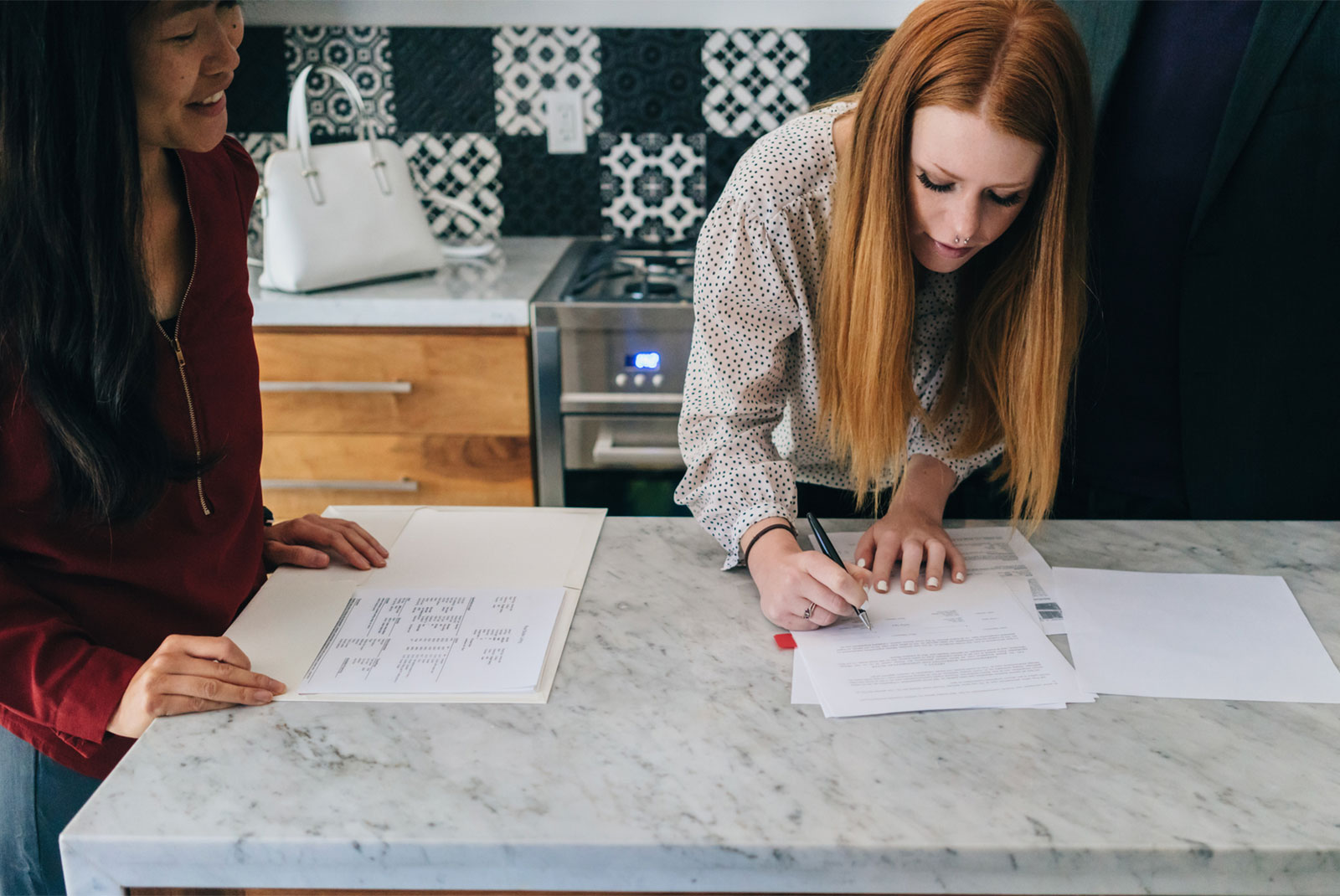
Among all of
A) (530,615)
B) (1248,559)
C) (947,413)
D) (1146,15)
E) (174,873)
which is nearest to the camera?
(174,873)

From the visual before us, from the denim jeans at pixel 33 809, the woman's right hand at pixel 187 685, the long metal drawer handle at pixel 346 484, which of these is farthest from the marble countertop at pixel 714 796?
the long metal drawer handle at pixel 346 484

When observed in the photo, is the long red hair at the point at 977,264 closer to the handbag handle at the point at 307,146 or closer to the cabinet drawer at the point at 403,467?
the cabinet drawer at the point at 403,467

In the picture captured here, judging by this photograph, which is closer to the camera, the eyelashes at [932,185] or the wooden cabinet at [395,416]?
the eyelashes at [932,185]

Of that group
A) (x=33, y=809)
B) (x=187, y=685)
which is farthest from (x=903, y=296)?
(x=33, y=809)

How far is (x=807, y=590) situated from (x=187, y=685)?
0.55 m

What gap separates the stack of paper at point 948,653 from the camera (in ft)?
2.95

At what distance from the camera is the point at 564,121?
101 inches

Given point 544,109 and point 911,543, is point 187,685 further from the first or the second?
point 544,109

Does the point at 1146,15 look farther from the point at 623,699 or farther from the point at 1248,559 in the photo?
the point at 623,699

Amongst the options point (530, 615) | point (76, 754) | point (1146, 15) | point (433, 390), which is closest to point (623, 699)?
point (530, 615)

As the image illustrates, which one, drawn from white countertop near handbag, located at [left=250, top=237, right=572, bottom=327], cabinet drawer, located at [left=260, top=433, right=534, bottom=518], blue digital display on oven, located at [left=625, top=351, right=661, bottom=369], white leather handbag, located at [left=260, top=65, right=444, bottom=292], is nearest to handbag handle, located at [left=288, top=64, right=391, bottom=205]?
white leather handbag, located at [left=260, top=65, right=444, bottom=292]

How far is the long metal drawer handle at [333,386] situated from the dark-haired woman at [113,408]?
966 millimetres

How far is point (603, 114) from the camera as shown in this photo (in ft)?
8.44

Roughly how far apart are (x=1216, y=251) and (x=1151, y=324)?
0.13 m
